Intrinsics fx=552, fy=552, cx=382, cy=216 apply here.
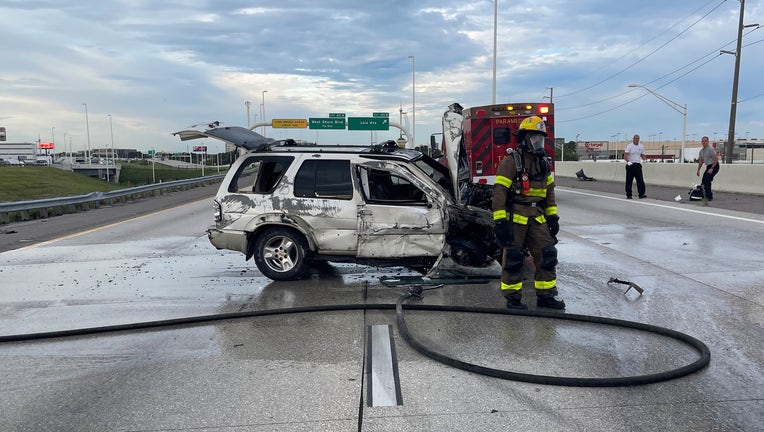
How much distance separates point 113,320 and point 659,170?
21929mm

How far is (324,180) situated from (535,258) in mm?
2797

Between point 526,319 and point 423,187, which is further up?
point 423,187

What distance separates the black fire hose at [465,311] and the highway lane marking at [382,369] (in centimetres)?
19

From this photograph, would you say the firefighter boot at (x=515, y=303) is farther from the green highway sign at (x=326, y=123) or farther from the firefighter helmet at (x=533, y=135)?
the green highway sign at (x=326, y=123)

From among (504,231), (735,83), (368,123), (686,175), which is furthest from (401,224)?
(368,123)

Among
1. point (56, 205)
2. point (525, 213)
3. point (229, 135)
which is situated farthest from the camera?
point (56, 205)

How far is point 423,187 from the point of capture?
6.64 m

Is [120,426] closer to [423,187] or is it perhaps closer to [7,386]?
[7,386]

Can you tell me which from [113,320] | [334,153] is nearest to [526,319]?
[334,153]

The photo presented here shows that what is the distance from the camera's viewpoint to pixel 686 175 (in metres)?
20.3

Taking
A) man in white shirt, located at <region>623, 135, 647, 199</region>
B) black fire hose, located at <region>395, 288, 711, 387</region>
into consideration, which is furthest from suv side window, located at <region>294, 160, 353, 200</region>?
man in white shirt, located at <region>623, 135, 647, 199</region>

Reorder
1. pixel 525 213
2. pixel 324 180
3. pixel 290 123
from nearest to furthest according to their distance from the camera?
pixel 525 213 < pixel 324 180 < pixel 290 123

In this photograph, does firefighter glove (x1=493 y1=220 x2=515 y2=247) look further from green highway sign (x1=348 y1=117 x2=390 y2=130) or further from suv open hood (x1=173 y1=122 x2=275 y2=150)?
green highway sign (x1=348 y1=117 x2=390 y2=130)

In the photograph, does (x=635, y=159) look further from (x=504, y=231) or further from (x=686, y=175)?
(x=504, y=231)
